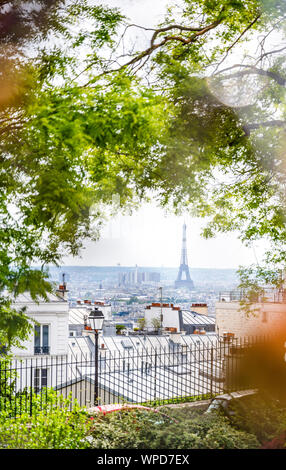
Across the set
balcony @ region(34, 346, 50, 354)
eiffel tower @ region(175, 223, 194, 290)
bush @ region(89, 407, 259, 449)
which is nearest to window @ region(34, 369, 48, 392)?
balcony @ region(34, 346, 50, 354)

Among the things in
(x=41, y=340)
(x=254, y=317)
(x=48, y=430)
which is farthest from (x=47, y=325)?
(x=254, y=317)

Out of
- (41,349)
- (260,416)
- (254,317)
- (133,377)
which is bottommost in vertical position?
(260,416)

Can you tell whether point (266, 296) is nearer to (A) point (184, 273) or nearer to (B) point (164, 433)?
(A) point (184, 273)

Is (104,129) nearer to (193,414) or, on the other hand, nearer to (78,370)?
(78,370)

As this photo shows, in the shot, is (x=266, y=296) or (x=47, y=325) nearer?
(x=47, y=325)

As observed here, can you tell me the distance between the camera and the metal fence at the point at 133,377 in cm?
258

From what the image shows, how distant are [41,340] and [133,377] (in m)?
1.01

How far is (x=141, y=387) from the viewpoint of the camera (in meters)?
3.09

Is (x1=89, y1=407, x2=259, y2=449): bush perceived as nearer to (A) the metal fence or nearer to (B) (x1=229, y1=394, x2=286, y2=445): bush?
(B) (x1=229, y1=394, x2=286, y2=445): bush

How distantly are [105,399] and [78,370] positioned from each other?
0.38 m

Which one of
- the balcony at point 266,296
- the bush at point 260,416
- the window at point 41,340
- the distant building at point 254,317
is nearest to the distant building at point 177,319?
the distant building at point 254,317

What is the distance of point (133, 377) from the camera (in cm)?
317

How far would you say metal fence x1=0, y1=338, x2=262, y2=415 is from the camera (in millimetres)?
2576

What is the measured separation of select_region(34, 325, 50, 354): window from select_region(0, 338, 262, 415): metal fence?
0.05 m
